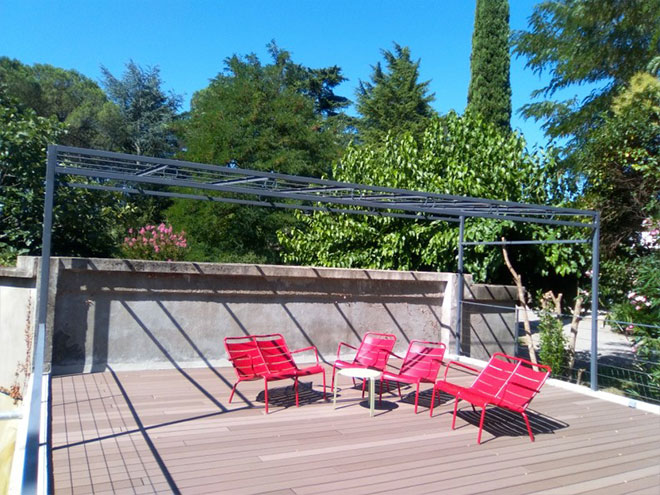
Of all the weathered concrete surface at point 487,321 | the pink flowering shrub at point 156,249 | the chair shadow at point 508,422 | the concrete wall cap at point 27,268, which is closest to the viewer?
the chair shadow at point 508,422

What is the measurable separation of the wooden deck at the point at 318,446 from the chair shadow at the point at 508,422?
2 cm

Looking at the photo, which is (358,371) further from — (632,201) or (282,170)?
(282,170)

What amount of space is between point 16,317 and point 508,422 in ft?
18.3

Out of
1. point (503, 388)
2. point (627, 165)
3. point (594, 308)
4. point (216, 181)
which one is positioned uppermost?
point (627, 165)

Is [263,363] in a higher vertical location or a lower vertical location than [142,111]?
lower

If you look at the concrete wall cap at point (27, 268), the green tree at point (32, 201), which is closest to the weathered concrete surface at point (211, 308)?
the concrete wall cap at point (27, 268)

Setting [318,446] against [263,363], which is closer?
[318,446]

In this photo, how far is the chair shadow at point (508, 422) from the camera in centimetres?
490

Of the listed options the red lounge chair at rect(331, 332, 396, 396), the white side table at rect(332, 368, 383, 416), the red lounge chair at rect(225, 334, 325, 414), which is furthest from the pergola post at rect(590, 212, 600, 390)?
the red lounge chair at rect(225, 334, 325, 414)

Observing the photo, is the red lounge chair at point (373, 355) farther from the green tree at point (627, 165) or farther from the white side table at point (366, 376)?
the green tree at point (627, 165)

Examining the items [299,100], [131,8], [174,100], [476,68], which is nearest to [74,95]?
[174,100]

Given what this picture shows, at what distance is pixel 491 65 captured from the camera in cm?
1884

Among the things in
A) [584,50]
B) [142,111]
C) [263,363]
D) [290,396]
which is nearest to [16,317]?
[263,363]

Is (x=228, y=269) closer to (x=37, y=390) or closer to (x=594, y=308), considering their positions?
(x=37, y=390)
